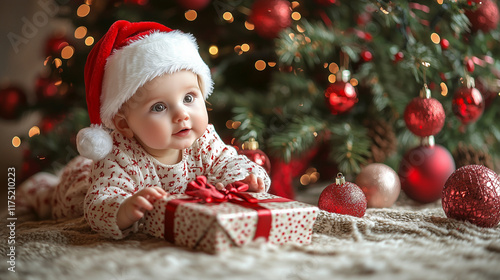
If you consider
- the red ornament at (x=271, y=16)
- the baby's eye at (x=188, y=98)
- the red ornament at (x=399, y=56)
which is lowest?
the baby's eye at (x=188, y=98)

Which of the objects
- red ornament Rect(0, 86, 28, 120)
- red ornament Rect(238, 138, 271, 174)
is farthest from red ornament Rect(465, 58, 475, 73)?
red ornament Rect(0, 86, 28, 120)

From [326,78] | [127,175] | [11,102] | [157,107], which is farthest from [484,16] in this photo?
[11,102]

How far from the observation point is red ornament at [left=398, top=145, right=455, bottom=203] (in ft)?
4.41

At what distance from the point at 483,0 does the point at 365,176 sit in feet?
2.04

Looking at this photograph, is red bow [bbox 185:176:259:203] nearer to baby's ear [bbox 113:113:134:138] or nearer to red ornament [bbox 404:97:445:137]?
baby's ear [bbox 113:113:134:138]

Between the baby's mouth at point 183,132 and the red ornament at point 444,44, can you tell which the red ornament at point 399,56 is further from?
the baby's mouth at point 183,132

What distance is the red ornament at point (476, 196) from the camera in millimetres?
1009

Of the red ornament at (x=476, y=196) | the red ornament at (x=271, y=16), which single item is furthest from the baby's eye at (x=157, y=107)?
the red ornament at (x=476, y=196)

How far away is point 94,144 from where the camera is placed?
0.95 meters

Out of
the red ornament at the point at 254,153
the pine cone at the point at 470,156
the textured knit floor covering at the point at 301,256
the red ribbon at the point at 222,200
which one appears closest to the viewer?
the textured knit floor covering at the point at 301,256

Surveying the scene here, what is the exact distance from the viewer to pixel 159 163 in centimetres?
103

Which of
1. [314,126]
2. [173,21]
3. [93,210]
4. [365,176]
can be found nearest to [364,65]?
[314,126]

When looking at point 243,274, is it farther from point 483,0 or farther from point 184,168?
point 483,0

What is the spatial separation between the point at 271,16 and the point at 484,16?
0.63 m
